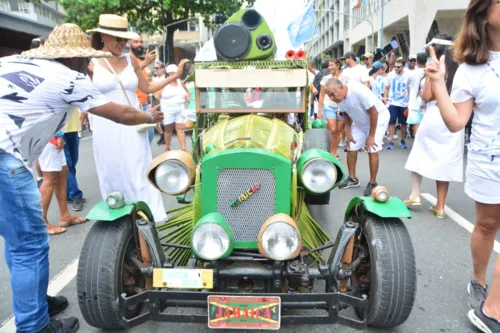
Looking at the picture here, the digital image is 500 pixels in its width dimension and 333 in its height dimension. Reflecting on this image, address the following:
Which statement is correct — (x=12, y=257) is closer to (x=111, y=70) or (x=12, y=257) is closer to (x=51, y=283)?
(x=51, y=283)

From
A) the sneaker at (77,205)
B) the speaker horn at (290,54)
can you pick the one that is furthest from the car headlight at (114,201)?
the sneaker at (77,205)

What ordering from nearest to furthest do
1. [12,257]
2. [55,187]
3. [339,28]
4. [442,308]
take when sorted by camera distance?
[12,257]
[442,308]
[55,187]
[339,28]

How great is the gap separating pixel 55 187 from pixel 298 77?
3.04m

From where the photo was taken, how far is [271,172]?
105 inches

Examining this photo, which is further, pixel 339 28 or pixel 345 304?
pixel 339 28

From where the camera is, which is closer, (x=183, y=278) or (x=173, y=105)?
(x=183, y=278)

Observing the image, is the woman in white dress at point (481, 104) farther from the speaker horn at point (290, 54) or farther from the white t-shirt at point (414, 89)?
the white t-shirt at point (414, 89)

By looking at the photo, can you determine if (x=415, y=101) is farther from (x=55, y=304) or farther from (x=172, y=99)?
(x=55, y=304)

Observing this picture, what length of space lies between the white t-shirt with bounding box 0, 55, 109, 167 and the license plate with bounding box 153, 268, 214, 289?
1014mm

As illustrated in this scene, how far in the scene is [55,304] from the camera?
3.07 metres

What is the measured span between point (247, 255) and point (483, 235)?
1666 millimetres

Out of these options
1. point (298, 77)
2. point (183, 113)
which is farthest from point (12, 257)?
point (183, 113)

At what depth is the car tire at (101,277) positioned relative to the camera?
2492 mm

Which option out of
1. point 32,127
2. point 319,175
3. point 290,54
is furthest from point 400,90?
point 32,127
